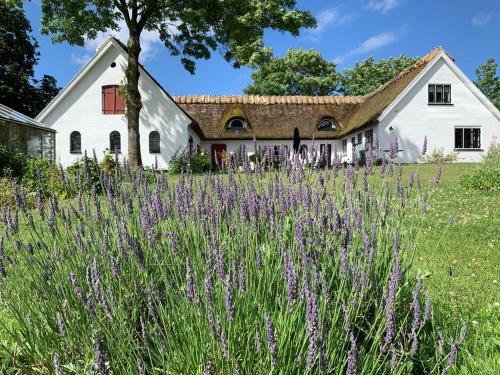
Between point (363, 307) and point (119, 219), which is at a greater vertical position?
point (119, 219)

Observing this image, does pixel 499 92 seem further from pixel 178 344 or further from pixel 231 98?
pixel 178 344

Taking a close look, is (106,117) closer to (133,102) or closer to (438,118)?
(133,102)

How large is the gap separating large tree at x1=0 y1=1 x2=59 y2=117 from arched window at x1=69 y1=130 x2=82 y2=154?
44.7 feet

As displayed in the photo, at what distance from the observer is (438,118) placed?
84.7 feet

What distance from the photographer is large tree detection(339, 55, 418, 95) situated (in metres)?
46.1

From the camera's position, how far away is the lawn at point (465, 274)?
272cm

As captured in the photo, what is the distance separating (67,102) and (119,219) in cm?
2444

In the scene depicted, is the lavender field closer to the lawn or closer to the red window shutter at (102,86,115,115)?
the lawn

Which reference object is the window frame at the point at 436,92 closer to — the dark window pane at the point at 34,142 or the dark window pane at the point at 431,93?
the dark window pane at the point at 431,93

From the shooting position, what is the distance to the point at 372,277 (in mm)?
2359

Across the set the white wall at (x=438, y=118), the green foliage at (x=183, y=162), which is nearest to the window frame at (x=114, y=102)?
the green foliage at (x=183, y=162)

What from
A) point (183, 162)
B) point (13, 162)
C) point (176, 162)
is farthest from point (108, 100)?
point (13, 162)

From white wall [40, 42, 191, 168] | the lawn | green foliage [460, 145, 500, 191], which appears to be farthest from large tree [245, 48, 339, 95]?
the lawn

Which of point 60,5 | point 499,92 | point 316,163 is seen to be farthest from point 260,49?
point 499,92
